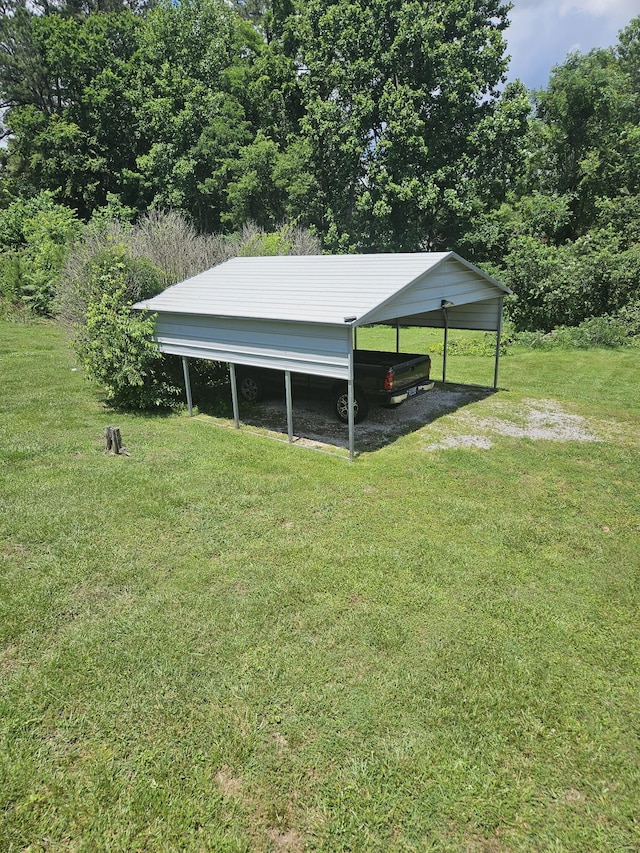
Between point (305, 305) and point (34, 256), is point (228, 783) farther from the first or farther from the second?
point (34, 256)

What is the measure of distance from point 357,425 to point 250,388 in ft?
9.86

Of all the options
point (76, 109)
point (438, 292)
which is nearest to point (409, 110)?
point (76, 109)

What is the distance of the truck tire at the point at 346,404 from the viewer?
969 cm

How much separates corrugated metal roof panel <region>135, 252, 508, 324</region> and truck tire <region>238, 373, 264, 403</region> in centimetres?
208

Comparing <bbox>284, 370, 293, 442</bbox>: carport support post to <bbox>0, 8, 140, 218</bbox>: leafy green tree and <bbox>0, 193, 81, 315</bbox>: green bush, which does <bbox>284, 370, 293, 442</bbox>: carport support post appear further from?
<bbox>0, 8, 140, 218</bbox>: leafy green tree

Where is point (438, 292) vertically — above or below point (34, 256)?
below

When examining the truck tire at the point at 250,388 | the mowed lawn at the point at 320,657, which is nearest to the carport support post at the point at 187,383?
the truck tire at the point at 250,388

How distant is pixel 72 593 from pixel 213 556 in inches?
51.7

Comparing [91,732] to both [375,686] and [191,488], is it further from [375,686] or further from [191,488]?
→ [191,488]

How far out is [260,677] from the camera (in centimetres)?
385

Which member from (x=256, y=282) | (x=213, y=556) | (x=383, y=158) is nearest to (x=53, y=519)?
(x=213, y=556)

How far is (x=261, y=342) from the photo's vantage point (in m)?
8.75

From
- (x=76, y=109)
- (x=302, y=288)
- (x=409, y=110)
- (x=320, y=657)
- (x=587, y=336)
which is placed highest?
(x=76, y=109)

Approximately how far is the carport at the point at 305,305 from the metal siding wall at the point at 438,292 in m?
0.02
